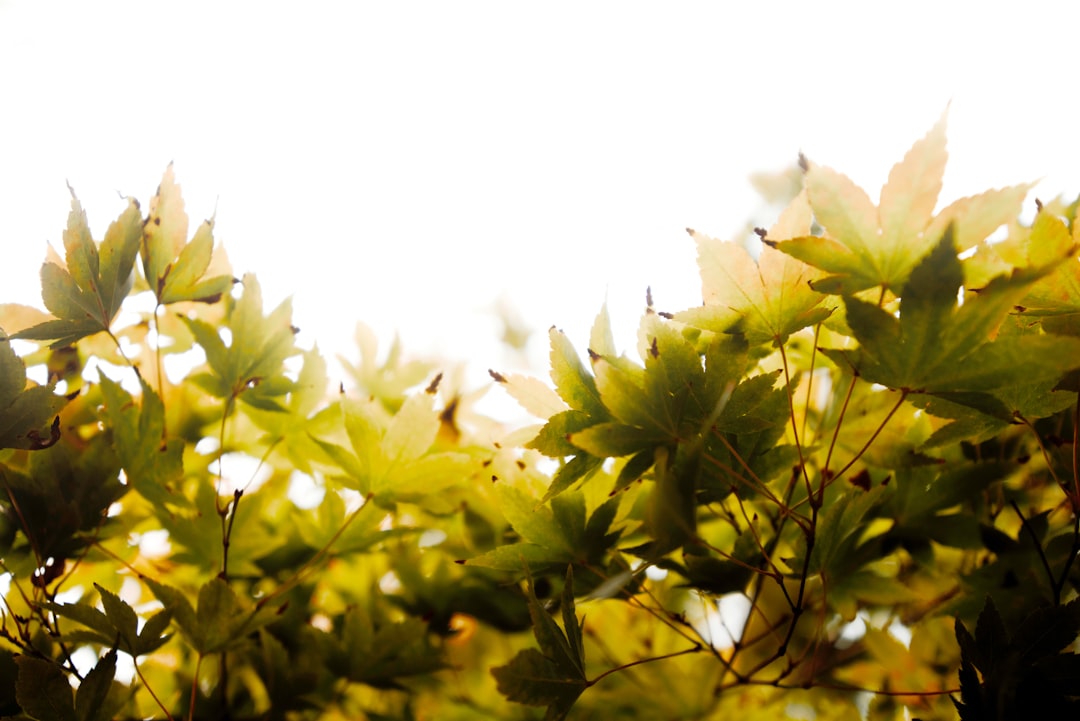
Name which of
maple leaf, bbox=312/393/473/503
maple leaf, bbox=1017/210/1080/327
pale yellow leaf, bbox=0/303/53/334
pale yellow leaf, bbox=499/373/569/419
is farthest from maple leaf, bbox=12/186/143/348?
maple leaf, bbox=1017/210/1080/327

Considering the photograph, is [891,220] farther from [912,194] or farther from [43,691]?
[43,691]

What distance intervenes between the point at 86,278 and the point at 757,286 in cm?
57

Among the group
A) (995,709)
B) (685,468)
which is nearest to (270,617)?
(685,468)

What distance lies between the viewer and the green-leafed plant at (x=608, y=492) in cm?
46

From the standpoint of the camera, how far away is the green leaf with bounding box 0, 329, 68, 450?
0.54 metres

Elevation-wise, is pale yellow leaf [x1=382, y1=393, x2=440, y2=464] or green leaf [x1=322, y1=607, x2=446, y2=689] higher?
pale yellow leaf [x1=382, y1=393, x2=440, y2=464]

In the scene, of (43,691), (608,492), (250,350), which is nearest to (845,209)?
(608,492)

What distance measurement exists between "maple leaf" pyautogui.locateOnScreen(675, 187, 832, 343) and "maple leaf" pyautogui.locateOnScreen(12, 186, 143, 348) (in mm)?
491

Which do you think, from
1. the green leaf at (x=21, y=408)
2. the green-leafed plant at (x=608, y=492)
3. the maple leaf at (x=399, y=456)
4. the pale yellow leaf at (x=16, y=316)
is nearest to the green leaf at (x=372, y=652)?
the green-leafed plant at (x=608, y=492)

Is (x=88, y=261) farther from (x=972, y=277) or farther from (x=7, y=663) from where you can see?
(x=972, y=277)

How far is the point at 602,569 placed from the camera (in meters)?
0.64

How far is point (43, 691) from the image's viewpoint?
1.66 feet

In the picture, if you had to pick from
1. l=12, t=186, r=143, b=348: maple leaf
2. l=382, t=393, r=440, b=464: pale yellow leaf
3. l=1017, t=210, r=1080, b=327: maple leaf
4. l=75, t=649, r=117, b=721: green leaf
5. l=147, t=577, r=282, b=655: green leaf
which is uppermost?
l=12, t=186, r=143, b=348: maple leaf

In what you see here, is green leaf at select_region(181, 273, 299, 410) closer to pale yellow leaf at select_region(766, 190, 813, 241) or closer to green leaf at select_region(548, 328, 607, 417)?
green leaf at select_region(548, 328, 607, 417)
